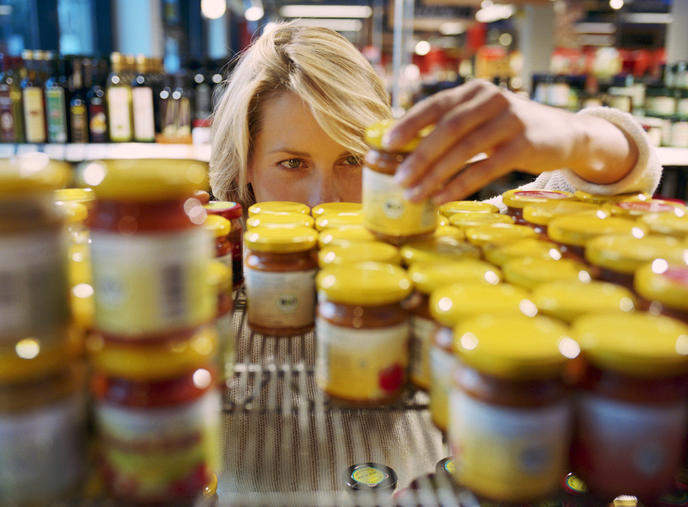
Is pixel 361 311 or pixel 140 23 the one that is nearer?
pixel 361 311

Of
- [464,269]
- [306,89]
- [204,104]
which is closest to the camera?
[464,269]

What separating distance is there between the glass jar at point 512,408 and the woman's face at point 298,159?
106 centimetres

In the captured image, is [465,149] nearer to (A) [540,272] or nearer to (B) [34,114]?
(A) [540,272]

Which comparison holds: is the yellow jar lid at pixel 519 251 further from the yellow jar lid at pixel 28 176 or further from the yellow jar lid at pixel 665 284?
the yellow jar lid at pixel 28 176

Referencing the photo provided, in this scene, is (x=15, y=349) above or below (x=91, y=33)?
below

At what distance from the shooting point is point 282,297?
95cm

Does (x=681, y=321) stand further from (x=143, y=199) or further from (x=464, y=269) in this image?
(x=143, y=199)

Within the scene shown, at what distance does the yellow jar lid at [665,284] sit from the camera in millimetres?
700

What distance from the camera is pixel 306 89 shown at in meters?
1.60

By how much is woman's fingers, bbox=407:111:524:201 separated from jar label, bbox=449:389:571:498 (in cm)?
36

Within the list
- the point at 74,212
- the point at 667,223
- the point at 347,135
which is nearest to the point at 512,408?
the point at 667,223

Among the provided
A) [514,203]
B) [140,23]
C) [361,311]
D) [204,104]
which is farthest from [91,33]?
[361,311]

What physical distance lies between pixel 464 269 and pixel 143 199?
46 cm

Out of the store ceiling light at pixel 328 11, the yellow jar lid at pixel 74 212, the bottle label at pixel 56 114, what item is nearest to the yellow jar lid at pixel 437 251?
the yellow jar lid at pixel 74 212
